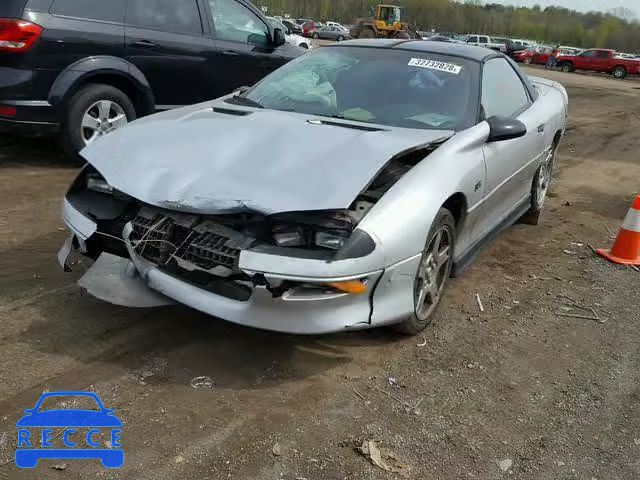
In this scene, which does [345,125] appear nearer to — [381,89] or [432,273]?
[381,89]

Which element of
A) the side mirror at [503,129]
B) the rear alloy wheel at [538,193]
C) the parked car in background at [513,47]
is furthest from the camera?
the parked car in background at [513,47]

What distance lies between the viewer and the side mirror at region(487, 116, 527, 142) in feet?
13.4

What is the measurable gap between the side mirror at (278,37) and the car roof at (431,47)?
2891mm

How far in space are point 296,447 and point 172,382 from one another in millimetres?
729

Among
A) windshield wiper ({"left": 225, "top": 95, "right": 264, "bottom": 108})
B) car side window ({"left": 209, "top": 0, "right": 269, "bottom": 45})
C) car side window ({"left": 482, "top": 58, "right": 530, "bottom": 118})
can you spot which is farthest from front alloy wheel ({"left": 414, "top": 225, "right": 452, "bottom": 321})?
car side window ({"left": 209, "top": 0, "right": 269, "bottom": 45})

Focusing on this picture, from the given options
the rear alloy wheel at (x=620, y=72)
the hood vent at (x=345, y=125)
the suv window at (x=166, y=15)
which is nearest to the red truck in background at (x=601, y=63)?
the rear alloy wheel at (x=620, y=72)

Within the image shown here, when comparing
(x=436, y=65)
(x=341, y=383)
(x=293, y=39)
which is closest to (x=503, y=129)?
(x=436, y=65)

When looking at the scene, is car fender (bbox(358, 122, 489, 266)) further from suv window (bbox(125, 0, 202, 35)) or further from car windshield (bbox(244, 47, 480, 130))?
suv window (bbox(125, 0, 202, 35))

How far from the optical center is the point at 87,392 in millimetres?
2881

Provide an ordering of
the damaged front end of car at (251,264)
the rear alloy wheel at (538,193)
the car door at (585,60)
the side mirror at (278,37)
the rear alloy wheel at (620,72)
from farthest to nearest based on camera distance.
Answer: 1. the car door at (585,60)
2. the rear alloy wheel at (620,72)
3. the side mirror at (278,37)
4. the rear alloy wheel at (538,193)
5. the damaged front end of car at (251,264)

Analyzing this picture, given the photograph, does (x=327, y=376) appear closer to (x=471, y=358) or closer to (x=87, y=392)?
(x=471, y=358)

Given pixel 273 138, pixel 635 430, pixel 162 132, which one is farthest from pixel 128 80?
pixel 635 430

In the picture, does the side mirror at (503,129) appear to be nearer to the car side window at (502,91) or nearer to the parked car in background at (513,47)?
the car side window at (502,91)

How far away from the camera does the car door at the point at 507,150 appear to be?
13.9ft
